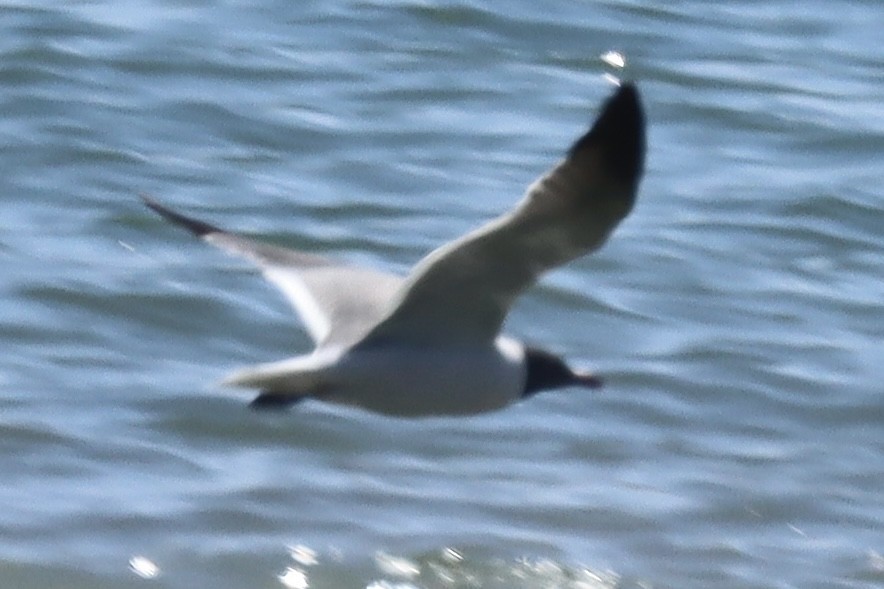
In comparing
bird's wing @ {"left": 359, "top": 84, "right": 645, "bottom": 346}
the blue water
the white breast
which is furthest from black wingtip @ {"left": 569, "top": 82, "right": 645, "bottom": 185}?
the blue water

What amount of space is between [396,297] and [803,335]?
3.37 metres

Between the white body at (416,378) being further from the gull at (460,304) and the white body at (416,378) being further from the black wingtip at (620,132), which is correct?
the black wingtip at (620,132)

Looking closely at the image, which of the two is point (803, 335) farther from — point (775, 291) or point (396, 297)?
point (396, 297)

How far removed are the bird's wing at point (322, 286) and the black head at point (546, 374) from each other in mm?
418

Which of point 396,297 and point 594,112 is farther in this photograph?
point 594,112

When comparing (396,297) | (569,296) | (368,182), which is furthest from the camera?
(368,182)

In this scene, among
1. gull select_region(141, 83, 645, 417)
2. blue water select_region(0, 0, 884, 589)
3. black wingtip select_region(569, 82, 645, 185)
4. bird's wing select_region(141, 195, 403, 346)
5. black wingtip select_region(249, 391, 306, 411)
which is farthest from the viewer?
blue water select_region(0, 0, 884, 589)

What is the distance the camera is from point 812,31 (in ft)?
41.1

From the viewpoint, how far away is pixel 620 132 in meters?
4.82

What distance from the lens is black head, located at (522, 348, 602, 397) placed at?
5883 millimetres

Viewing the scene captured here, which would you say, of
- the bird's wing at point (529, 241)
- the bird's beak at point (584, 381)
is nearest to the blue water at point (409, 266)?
the bird's beak at point (584, 381)

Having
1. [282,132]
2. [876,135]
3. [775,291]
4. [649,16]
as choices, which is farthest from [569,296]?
[649,16]

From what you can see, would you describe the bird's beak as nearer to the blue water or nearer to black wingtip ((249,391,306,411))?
the blue water

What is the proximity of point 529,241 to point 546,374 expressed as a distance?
89 centimetres
